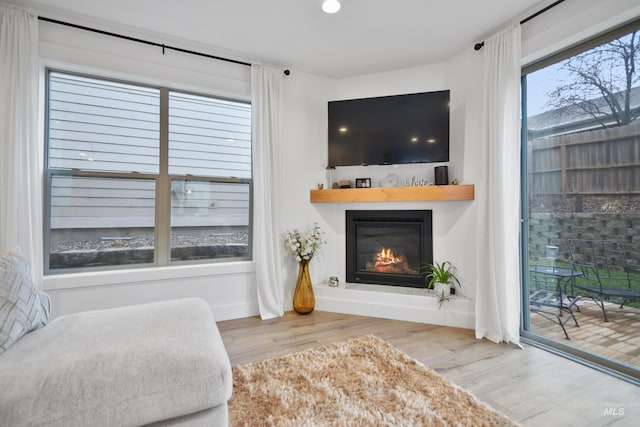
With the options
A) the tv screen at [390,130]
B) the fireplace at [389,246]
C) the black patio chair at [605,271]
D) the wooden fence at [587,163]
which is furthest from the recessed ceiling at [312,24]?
the black patio chair at [605,271]

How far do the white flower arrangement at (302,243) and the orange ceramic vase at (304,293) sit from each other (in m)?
0.09

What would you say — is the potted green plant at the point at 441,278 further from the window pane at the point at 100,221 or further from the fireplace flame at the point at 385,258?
the window pane at the point at 100,221

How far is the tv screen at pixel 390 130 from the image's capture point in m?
2.92

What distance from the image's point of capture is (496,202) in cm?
242

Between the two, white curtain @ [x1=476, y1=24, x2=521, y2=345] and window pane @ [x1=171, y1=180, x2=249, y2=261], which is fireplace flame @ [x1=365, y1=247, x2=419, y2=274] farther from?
window pane @ [x1=171, y1=180, x2=249, y2=261]

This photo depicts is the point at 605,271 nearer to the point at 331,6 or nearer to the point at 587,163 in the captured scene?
the point at 587,163

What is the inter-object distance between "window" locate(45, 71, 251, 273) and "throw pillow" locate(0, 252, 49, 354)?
118 centimetres

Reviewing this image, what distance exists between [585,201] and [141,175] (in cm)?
361

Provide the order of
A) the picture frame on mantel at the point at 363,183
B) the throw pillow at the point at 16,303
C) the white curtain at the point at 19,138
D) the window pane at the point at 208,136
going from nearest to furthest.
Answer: the throw pillow at the point at 16,303 → the white curtain at the point at 19,138 → the window pane at the point at 208,136 → the picture frame on mantel at the point at 363,183

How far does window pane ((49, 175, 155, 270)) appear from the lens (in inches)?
99.0

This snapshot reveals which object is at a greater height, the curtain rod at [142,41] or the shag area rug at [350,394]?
the curtain rod at [142,41]

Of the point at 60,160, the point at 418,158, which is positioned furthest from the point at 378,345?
the point at 60,160

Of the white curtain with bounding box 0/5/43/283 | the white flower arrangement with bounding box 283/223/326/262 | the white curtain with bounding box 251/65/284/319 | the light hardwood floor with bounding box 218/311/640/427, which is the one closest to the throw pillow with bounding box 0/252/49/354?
the white curtain with bounding box 0/5/43/283

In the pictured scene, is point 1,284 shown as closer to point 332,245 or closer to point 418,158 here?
point 332,245
